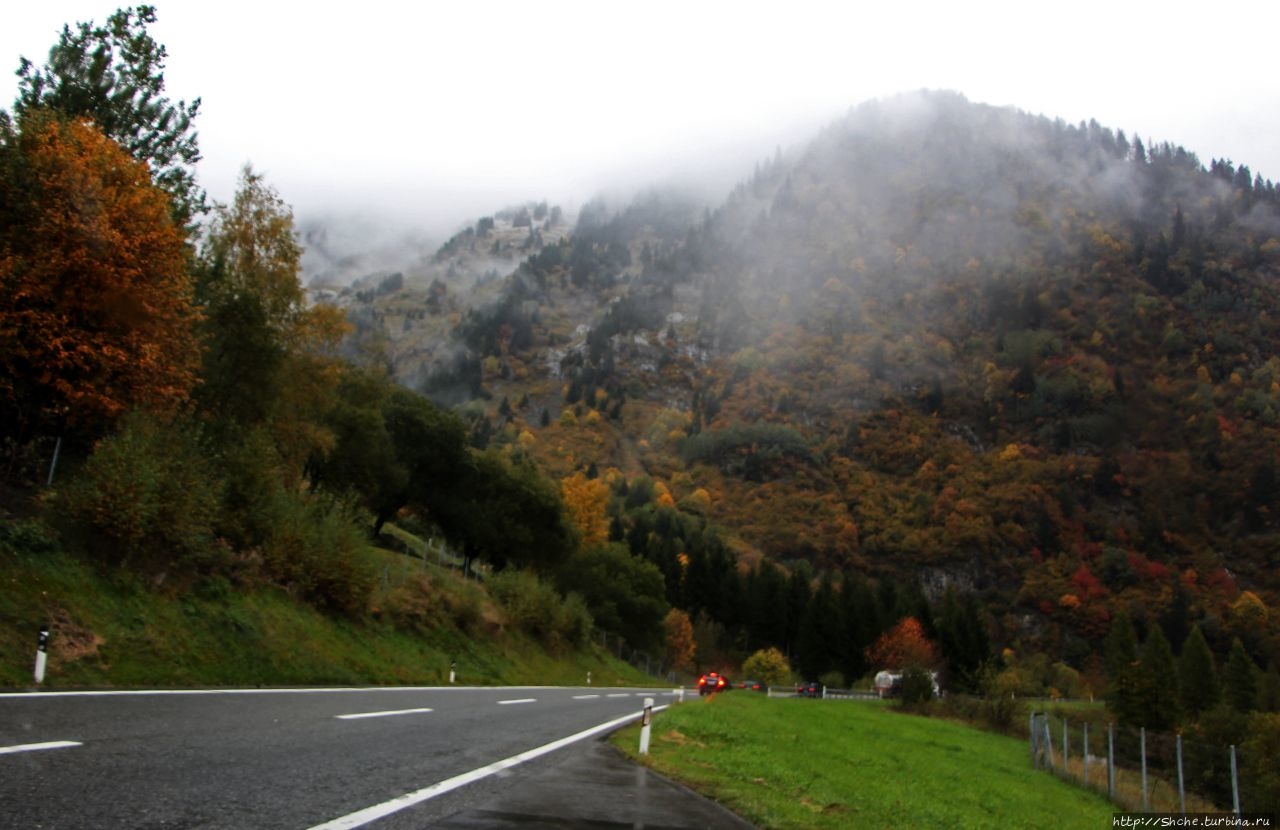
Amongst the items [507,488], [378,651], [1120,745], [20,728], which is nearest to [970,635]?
[507,488]

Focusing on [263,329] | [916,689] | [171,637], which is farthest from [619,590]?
[171,637]

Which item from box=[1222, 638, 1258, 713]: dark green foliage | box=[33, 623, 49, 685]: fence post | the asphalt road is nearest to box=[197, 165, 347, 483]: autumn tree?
box=[33, 623, 49, 685]: fence post

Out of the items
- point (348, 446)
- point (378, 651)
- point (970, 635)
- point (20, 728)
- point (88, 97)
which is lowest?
point (970, 635)

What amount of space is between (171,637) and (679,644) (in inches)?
3094

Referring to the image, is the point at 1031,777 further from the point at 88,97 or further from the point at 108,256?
the point at 88,97

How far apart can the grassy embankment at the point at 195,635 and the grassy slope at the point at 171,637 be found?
1.0 inches

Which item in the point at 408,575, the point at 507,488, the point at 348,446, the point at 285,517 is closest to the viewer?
the point at 285,517

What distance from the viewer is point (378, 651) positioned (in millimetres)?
27234

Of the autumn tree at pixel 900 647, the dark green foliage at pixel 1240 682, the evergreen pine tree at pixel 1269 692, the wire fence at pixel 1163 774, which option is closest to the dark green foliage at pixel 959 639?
the autumn tree at pixel 900 647

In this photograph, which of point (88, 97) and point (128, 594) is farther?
point (88, 97)

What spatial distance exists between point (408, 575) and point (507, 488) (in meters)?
31.7

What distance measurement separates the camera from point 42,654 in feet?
44.4

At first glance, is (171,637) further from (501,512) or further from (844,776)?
(501,512)

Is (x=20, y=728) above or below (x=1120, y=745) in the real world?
above
